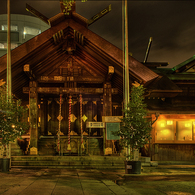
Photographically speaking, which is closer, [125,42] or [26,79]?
[125,42]

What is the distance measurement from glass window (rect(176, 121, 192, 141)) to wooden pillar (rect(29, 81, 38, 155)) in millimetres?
9449

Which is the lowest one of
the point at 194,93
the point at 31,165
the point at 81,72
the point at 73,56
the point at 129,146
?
the point at 31,165

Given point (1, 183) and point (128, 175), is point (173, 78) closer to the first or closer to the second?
point (128, 175)

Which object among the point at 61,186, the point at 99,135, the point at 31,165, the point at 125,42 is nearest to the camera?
the point at 61,186

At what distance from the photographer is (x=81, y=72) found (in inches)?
679

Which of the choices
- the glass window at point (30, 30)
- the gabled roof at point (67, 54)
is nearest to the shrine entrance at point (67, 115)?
the gabled roof at point (67, 54)

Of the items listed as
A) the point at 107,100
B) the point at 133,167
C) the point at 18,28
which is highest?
the point at 18,28

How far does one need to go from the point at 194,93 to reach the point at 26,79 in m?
11.7

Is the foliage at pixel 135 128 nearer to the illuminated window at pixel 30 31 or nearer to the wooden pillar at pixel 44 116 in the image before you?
the wooden pillar at pixel 44 116

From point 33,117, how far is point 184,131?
10.2 m

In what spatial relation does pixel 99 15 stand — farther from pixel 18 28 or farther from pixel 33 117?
pixel 18 28

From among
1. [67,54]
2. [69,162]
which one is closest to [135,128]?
Answer: [69,162]

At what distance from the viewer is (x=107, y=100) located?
16953 millimetres

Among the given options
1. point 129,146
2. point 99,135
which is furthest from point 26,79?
point 129,146
